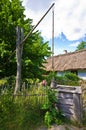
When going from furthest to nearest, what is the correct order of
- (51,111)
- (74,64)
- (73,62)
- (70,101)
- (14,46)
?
(73,62) < (74,64) < (14,46) < (70,101) < (51,111)

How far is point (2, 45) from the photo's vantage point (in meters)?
11.5

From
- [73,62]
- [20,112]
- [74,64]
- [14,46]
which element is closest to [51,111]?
→ [20,112]

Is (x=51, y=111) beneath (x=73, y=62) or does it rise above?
beneath

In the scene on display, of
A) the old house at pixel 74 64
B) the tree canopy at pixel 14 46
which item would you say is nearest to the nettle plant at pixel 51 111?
the tree canopy at pixel 14 46

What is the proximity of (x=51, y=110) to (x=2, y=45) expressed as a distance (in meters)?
5.58

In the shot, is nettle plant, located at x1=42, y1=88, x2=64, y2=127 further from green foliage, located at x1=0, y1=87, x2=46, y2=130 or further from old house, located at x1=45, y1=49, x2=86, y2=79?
old house, located at x1=45, y1=49, x2=86, y2=79

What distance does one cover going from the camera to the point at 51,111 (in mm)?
7445

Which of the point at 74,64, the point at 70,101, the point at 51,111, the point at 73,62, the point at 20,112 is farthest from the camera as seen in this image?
the point at 73,62

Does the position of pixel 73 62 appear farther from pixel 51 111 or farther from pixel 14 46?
pixel 51 111

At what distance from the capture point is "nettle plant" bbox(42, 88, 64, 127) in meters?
7.23

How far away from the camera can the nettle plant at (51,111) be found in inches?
285

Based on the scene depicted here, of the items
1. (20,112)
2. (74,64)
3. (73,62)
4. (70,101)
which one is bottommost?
(20,112)

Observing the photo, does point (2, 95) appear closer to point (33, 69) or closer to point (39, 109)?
point (39, 109)

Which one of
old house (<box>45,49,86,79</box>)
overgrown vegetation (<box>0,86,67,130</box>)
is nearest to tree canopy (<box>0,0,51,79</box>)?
overgrown vegetation (<box>0,86,67,130</box>)
